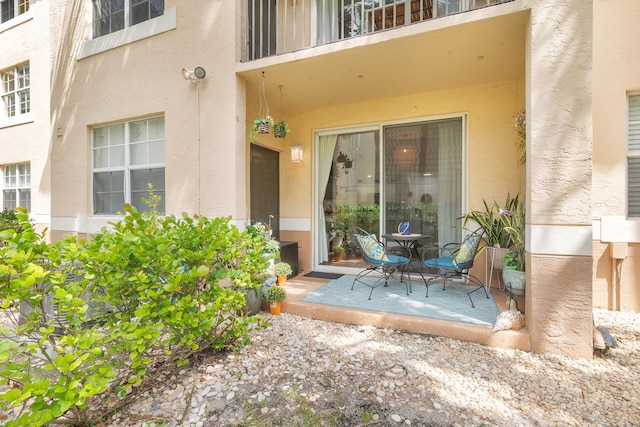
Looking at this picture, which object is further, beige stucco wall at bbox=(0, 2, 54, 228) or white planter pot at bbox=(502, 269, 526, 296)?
beige stucco wall at bbox=(0, 2, 54, 228)

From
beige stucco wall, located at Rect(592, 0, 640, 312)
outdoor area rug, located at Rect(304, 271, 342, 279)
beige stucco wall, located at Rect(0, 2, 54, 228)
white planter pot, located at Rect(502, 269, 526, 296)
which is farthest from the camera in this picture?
beige stucco wall, located at Rect(0, 2, 54, 228)

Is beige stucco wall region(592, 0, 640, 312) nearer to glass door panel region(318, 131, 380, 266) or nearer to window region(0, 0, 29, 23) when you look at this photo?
glass door panel region(318, 131, 380, 266)

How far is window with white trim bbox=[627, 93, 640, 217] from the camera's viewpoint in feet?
11.5

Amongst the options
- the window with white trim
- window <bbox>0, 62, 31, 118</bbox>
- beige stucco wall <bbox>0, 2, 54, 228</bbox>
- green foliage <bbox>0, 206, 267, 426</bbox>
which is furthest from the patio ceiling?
window <bbox>0, 62, 31, 118</bbox>

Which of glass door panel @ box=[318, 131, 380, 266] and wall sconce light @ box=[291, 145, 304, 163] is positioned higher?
wall sconce light @ box=[291, 145, 304, 163]

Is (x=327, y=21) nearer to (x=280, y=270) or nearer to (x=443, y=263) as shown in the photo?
(x=280, y=270)

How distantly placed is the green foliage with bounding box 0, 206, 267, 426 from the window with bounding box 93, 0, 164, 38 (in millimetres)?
4222

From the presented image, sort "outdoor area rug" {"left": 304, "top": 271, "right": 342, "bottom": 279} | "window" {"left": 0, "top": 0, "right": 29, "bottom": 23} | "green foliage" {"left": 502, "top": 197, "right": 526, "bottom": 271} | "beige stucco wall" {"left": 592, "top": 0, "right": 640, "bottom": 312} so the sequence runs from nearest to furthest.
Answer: "green foliage" {"left": 502, "top": 197, "right": 526, "bottom": 271}, "beige stucco wall" {"left": 592, "top": 0, "right": 640, "bottom": 312}, "outdoor area rug" {"left": 304, "top": 271, "right": 342, "bottom": 279}, "window" {"left": 0, "top": 0, "right": 29, "bottom": 23}

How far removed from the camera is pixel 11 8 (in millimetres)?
7414

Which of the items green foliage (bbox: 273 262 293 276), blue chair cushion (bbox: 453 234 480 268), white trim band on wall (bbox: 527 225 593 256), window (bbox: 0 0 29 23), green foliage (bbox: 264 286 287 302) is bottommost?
green foliage (bbox: 264 286 287 302)

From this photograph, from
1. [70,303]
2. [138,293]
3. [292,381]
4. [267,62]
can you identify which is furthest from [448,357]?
[267,62]

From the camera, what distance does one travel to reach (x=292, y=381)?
2299mm

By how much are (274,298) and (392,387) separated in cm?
177

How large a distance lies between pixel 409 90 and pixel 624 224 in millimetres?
3212
